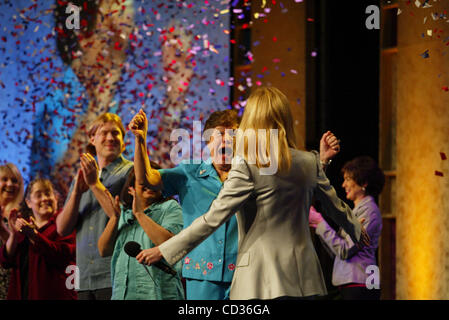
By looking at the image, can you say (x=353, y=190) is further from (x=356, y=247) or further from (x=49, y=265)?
(x=49, y=265)

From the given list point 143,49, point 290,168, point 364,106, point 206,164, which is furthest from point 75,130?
point 290,168

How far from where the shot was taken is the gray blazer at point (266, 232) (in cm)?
240

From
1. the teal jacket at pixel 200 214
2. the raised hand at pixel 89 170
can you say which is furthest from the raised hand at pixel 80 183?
the teal jacket at pixel 200 214

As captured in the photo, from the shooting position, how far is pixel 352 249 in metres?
3.89

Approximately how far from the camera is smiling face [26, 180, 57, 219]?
173 inches

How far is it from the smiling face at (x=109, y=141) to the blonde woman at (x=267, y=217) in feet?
5.37

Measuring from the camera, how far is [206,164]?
10.4 feet

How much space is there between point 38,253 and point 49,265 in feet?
0.31

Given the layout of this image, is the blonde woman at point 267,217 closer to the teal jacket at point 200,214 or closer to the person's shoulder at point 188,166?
the teal jacket at point 200,214

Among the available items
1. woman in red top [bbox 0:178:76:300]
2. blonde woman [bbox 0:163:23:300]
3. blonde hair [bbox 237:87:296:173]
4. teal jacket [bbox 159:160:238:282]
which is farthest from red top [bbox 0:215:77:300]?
blonde hair [bbox 237:87:296:173]

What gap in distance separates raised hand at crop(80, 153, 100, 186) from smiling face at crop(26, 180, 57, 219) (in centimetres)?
83

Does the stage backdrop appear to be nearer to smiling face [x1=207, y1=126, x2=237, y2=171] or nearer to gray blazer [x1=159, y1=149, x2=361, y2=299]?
smiling face [x1=207, y1=126, x2=237, y2=171]

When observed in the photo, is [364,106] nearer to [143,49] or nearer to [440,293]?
[440,293]
